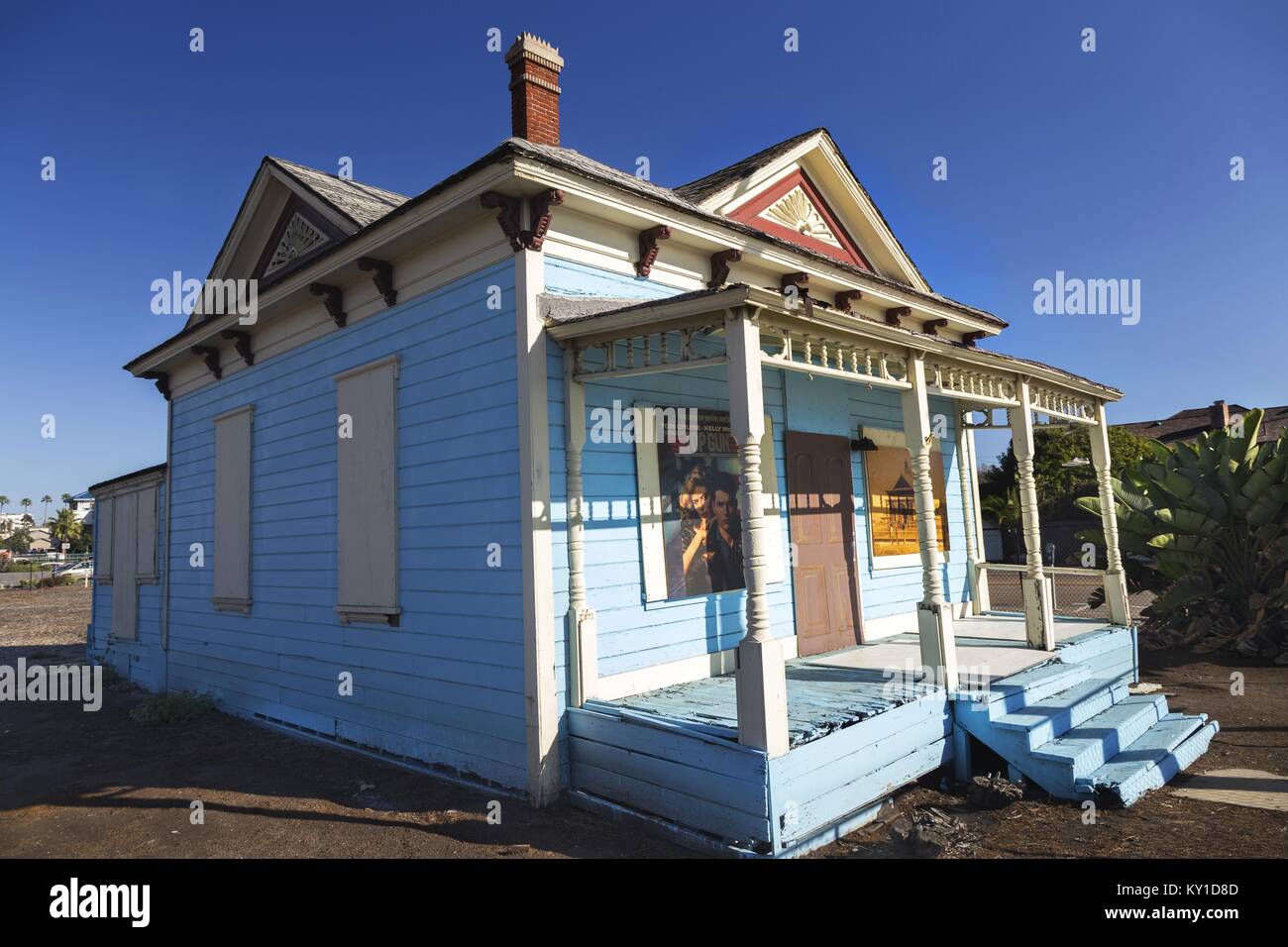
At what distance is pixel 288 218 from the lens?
9703 millimetres

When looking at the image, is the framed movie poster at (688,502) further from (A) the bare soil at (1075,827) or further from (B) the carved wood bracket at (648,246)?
(A) the bare soil at (1075,827)

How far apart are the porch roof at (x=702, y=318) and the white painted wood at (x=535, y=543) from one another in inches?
7.9

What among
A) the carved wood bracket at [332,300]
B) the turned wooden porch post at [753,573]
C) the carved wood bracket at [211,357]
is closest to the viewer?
the turned wooden porch post at [753,573]

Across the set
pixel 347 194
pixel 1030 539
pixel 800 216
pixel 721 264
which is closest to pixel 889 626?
pixel 1030 539

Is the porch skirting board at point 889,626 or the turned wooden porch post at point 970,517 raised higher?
the turned wooden porch post at point 970,517

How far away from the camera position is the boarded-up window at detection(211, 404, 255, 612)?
31.4 feet

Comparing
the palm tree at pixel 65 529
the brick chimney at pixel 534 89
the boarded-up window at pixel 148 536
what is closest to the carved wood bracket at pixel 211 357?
the boarded-up window at pixel 148 536

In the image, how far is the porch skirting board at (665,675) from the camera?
607 cm

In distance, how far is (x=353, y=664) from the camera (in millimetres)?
7590

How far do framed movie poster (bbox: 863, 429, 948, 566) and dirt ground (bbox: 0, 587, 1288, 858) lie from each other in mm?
3362

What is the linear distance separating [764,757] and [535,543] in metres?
2.22

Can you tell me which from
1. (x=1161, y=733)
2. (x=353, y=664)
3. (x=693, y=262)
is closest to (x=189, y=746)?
(x=353, y=664)
